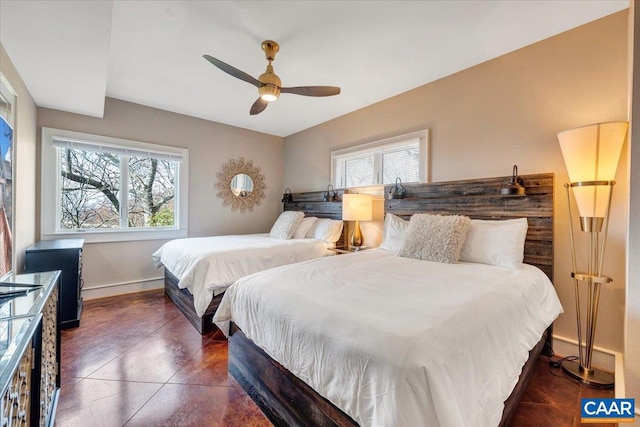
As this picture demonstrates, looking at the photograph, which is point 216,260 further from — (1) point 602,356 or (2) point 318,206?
(1) point 602,356

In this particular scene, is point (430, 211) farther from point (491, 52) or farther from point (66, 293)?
point (66, 293)

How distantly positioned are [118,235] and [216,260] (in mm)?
2019

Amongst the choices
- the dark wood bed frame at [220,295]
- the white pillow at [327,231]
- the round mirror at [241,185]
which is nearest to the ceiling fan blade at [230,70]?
the dark wood bed frame at [220,295]

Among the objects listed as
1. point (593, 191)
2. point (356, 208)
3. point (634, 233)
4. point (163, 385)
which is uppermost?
point (593, 191)

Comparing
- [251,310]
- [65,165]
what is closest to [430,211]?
[251,310]

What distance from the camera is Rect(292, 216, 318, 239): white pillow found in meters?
4.02

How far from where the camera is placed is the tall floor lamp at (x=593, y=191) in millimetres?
1836

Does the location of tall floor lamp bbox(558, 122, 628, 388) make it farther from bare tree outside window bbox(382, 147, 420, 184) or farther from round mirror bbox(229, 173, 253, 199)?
round mirror bbox(229, 173, 253, 199)

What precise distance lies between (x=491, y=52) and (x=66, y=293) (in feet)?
15.4

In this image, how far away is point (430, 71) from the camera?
291 cm

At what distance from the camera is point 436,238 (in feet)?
8.00

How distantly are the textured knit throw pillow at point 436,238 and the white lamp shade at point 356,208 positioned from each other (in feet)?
2.95

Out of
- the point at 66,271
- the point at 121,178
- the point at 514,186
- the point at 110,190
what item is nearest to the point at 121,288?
the point at 66,271

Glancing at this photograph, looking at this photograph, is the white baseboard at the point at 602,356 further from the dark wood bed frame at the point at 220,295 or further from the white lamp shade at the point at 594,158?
the dark wood bed frame at the point at 220,295
